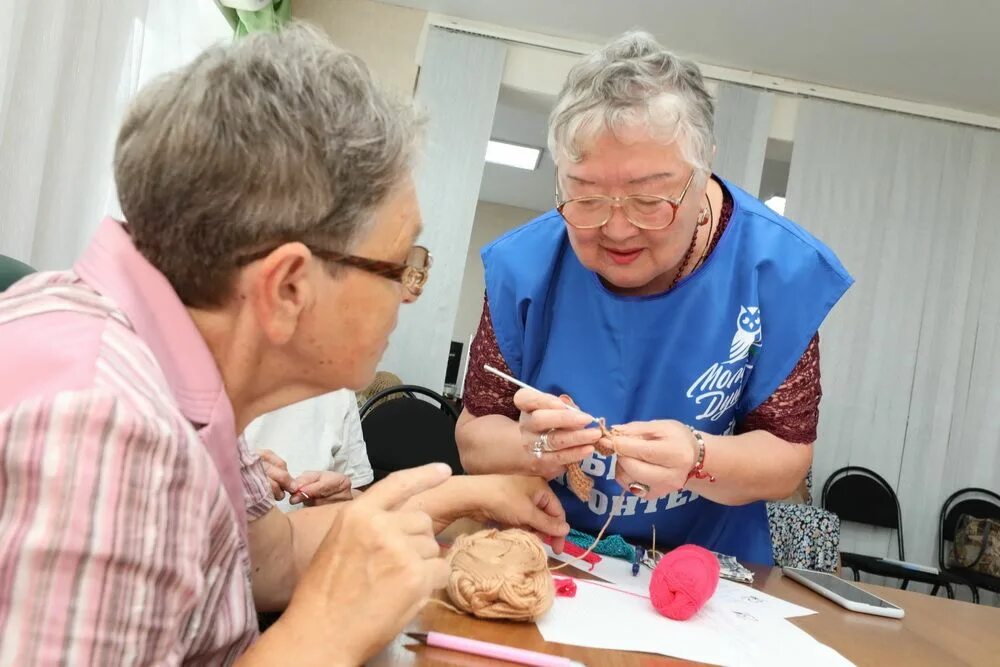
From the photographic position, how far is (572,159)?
4.53 ft

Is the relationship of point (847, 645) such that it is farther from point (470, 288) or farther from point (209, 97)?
point (470, 288)

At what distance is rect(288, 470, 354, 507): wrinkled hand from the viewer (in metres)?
1.60

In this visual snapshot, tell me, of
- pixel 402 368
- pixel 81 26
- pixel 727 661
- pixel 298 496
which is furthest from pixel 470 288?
pixel 727 661

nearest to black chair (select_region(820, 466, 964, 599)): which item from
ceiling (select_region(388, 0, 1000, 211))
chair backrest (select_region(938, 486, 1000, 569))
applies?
chair backrest (select_region(938, 486, 1000, 569))

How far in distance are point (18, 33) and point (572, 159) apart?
A: 166 centimetres

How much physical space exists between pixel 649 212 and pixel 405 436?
82.6 inches

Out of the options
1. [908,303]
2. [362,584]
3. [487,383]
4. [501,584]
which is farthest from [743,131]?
[362,584]

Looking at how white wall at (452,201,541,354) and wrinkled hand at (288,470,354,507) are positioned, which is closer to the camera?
wrinkled hand at (288,470,354,507)

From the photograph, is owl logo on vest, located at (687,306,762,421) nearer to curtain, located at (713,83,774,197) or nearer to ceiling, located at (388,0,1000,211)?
ceiling, located at (388,0,1000,211)

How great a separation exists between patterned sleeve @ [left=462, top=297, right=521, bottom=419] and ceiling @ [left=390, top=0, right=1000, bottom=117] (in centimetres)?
351

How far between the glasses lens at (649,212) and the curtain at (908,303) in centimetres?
414

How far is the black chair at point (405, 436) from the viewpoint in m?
3.26

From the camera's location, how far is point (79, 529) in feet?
1.82

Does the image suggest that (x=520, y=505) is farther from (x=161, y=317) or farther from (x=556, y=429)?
(x=161, y=317)
